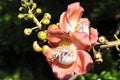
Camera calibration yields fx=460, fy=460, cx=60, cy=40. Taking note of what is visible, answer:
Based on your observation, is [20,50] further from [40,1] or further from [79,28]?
[79,28]

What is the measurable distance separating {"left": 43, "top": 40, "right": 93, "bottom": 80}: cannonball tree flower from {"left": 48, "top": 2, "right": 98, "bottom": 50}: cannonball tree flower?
25 millimetres

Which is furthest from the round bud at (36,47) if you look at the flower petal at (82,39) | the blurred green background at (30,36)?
the blurred green background at (30,36)

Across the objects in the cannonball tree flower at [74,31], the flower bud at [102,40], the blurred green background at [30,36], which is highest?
the cannonball tree flower at [74,31]

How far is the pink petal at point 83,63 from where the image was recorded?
166 centimetres

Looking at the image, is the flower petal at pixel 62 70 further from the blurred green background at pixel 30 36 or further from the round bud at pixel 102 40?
the blurred green background at pixel 30 36

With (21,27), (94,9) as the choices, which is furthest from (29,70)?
(94,9)

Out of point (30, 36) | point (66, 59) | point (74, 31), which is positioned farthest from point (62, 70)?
point (30, 36)

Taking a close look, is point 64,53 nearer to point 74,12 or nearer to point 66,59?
point 66,59

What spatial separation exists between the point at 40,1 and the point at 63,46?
1499mm

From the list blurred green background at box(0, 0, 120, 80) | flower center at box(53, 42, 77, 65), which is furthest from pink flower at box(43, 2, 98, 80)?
blurred green background at box(0, 0, 120, 80)

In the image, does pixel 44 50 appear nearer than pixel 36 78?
Yes

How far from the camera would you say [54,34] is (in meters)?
1.64

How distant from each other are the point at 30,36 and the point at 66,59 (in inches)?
55.9

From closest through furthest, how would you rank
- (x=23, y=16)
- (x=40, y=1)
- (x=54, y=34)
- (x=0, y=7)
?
(x=54, y=34)
(x=23, y=16)
(x=40, y=1)
(x=0, y=7)
